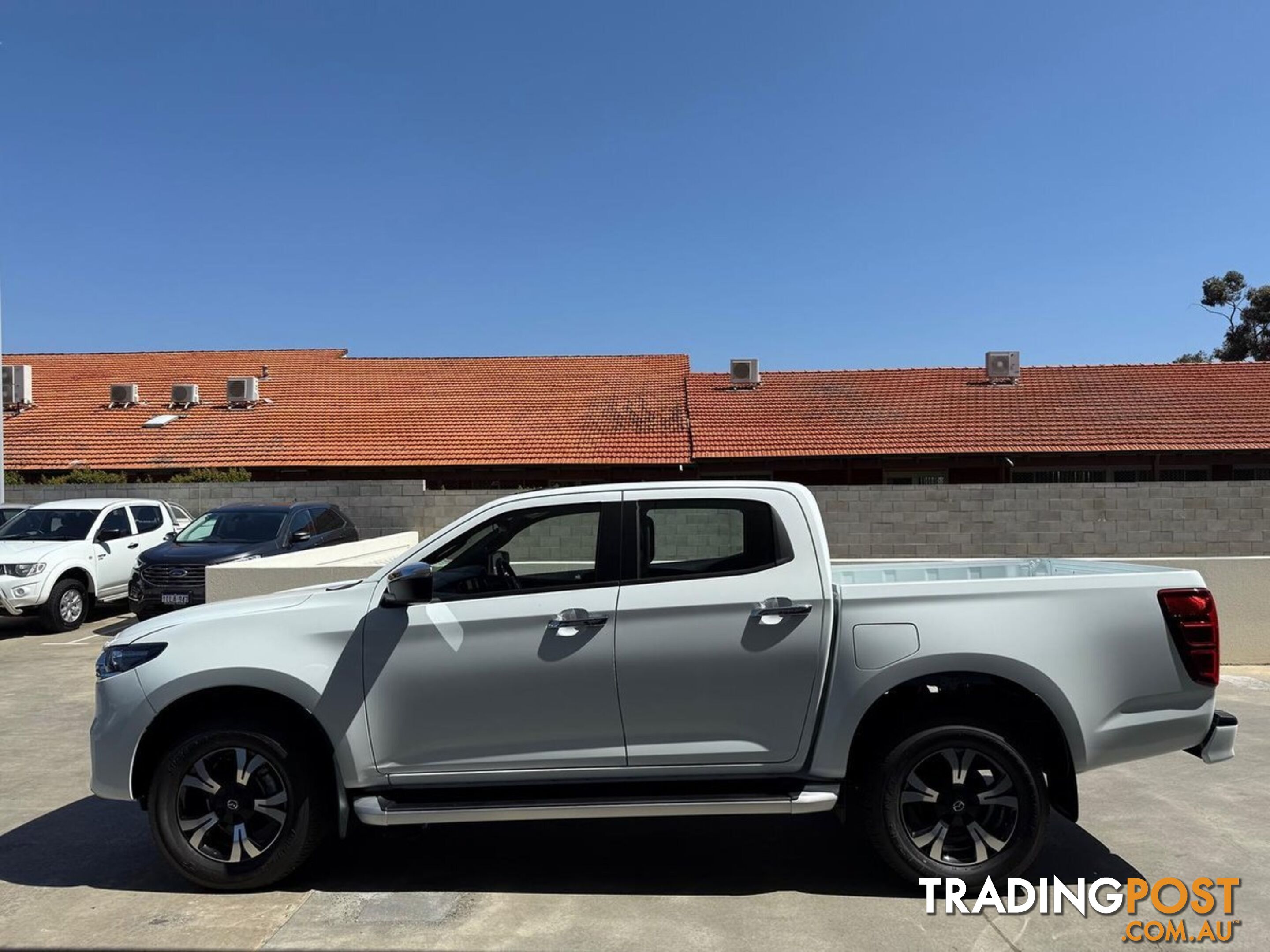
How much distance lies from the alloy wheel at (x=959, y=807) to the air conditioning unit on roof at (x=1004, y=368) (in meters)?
28.1

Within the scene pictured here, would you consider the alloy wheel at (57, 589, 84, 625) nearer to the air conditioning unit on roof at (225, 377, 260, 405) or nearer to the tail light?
the tail light

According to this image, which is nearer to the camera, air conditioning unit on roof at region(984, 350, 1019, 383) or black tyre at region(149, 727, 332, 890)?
black tyre at region(149, 727, 332, 890)

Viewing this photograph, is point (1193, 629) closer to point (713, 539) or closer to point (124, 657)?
point (713, 539)

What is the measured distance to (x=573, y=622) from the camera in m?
4.59

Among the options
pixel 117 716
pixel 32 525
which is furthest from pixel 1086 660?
pixel 32 525

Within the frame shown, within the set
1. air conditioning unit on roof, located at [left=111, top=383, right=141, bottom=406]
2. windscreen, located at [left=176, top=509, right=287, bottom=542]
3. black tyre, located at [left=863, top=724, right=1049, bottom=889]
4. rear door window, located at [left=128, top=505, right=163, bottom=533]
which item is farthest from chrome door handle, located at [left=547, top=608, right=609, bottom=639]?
air conditioning unit on roof, located at [left=111, top=383, right=141, bottom=406]

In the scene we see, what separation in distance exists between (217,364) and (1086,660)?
34912 millimetres

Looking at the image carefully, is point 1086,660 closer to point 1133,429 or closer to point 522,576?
point 522,576

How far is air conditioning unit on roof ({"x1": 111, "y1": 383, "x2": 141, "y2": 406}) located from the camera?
30.7 m

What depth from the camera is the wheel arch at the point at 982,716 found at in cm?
459

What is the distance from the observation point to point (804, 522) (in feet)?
15.7

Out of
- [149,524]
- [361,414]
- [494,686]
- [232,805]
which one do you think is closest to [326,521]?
[149,524]

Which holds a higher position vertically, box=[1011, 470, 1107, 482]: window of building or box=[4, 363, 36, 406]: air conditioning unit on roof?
box=[4, 363, 36, 406]: air conditioning unit on roof

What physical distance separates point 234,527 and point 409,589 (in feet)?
37.1
